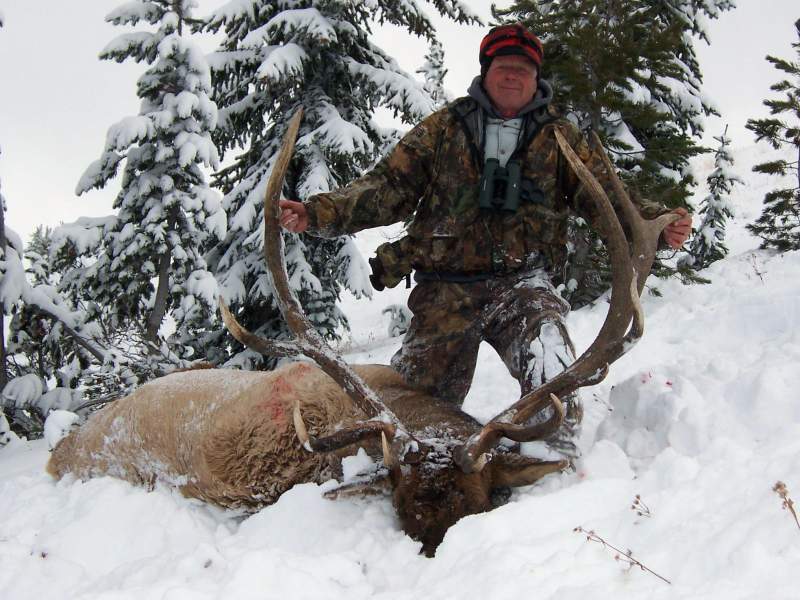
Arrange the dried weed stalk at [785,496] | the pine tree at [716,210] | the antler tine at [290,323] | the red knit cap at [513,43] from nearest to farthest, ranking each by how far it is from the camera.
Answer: the dried weed stalk at [785,496]
the antler tine at [290,323]
the red knit cap at [513,43]
the pine tree at [716,210]

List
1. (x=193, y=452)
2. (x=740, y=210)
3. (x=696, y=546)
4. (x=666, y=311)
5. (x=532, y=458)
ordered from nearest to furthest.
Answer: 1. (x=696, y=546)
2. (x=532, y=458)
3. (x=193, y=452)
4. (x=666, y=311)
5. (x=740, y=210)

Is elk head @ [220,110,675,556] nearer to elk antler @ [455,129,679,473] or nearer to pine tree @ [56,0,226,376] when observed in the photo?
elk antler @ [455,129,679,473]

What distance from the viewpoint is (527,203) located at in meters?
3.95

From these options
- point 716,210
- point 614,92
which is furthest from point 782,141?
point 716,210

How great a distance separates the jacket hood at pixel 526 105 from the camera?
3875mm

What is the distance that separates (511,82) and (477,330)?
1.55m

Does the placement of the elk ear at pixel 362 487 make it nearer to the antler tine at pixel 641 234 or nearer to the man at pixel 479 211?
the man at pixel 479 211

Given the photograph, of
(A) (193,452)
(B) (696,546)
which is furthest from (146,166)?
(B) (696,546)

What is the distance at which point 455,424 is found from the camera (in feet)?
11.4

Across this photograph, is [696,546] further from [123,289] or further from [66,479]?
[123,289]

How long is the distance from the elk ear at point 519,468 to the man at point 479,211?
2.44 feet

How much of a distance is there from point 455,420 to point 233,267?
6408 mm

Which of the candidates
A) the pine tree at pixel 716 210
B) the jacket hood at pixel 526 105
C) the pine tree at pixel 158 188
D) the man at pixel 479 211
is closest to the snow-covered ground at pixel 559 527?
the man at pixel 479 211

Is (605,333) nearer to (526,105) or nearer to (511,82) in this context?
(526,105)
